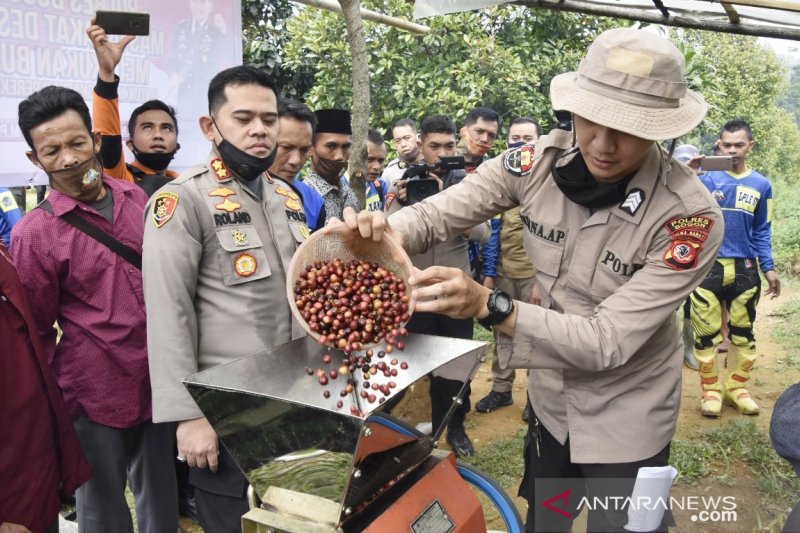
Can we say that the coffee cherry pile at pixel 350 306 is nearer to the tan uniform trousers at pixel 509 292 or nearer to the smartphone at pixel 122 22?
the smartphone at pixel 122 22

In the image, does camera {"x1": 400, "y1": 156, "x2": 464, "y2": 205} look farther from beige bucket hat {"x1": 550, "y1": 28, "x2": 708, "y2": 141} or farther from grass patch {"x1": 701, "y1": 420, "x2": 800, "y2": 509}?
grass patch {"x1": 701, "y1": 420, "x2": 800, "y2": 509}

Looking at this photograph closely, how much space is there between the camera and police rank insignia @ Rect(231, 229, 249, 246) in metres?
2.14

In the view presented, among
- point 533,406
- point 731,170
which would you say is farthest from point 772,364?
point 533,406

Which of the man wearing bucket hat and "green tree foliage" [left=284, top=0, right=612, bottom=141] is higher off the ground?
"green tree foliage" [left=284, top=0, right=612, bottom=141]

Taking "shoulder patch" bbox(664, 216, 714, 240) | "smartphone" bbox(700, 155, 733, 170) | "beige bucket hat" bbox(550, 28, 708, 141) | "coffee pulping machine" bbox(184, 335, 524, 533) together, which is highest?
"beige bucket hat" bbox(550, 28, 708, 141)

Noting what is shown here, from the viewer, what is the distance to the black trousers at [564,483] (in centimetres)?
203

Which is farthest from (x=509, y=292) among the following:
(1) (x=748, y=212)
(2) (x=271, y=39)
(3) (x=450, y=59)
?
(2) (x=271, y=39)

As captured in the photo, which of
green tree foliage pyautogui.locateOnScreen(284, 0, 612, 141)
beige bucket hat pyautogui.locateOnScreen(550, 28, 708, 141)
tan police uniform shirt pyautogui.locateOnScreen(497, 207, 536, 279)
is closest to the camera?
beige bucket hat pyautogui.locateOnScreen(550, 28, 708, 141)

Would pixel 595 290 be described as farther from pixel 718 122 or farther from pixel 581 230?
pixel 718 122

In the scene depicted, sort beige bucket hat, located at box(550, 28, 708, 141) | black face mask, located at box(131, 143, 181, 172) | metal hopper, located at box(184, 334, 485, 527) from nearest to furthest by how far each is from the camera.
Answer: metal hopper, located at box(184, 334, 485, 527)
beige bucket hat, located at box(550, 28, 708, 141)
black face mask, located at box(131, 143, 181, 172)

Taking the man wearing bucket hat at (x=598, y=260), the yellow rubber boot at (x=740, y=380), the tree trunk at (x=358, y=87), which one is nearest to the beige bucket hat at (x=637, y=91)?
the man wearing bucket hat at (x=598, y=260)

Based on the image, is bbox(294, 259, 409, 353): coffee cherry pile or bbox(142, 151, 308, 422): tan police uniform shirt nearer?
bbox(294, 259, 409, 353): coffee cherry pile

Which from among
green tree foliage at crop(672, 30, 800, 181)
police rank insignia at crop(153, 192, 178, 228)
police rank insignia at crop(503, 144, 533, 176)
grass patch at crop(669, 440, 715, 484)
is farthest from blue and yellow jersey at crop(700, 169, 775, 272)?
green tree foliage at crop(672, 30, 800, 181)

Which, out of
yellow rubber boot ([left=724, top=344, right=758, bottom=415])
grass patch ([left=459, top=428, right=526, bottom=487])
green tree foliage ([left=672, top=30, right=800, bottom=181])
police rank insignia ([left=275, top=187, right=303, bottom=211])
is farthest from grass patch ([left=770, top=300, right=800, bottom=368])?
green tree foliage ([left=672, top=30, right=800, bottom=181])
